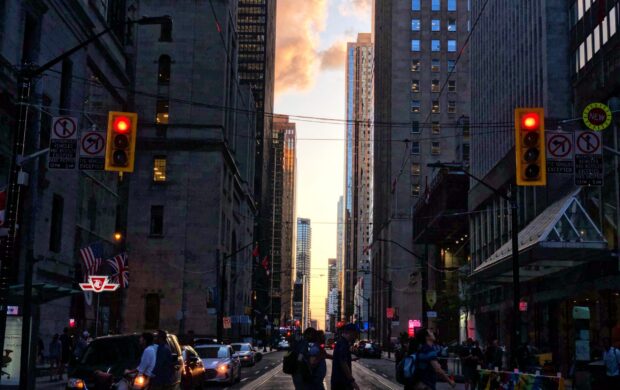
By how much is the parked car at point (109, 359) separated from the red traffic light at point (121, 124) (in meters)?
4.64

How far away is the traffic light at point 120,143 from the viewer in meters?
16.9

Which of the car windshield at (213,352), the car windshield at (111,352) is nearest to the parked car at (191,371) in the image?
the car windshield at (111,352)

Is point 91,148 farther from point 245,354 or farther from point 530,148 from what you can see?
point 245,354

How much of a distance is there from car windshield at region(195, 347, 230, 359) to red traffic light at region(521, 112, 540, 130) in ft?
54.2

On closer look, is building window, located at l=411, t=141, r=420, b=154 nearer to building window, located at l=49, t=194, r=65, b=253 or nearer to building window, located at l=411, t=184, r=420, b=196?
building window, located at l=411, t=184, r=420, b=196

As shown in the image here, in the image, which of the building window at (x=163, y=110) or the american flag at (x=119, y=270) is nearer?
the american flag at (x=119, y=270)

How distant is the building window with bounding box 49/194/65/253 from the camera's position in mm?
36375

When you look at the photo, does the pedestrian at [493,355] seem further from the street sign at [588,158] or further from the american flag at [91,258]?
the american flag at [91,258]

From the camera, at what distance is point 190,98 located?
6569 cm

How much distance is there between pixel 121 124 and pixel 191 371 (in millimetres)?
7054

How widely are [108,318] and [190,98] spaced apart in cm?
2188

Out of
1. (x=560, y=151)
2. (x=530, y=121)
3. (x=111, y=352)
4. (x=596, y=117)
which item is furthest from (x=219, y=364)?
(x=530, y=121)

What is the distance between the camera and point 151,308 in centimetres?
6406

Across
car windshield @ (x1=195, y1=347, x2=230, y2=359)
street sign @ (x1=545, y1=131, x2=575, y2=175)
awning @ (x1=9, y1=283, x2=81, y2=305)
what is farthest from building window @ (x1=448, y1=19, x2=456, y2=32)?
awning @ (x1=9, y1=283, x2=81, y2=305)
